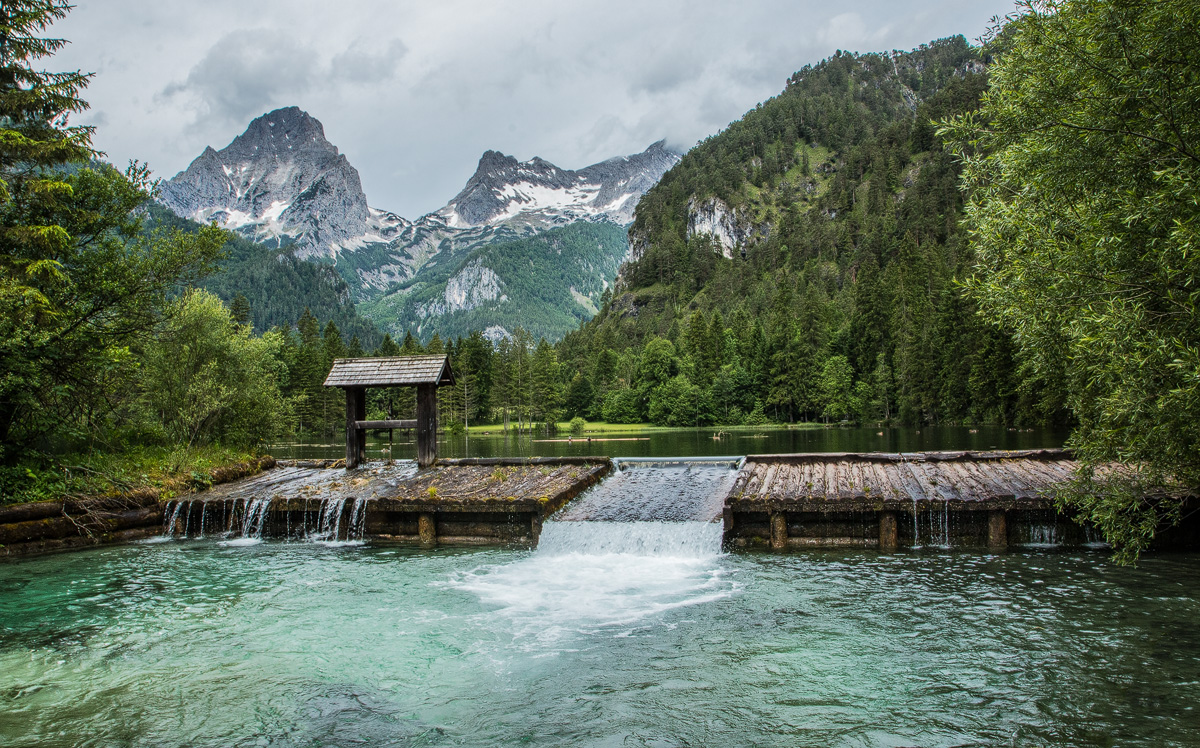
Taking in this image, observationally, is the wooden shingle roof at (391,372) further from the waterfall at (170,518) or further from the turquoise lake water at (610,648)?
the turquoise lake water at (610,648)

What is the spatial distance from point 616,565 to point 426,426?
34.1ft

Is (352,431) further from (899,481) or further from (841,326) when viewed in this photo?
(841,326)

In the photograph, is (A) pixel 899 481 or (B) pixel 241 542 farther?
(B) pixel 241 542

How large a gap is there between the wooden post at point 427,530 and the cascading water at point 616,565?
9.61 ft

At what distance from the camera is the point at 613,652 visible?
9.26m

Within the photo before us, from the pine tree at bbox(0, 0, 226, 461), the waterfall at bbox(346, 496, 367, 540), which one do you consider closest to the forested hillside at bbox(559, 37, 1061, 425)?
the waterfall at bbox(346, 496, 367, 540)

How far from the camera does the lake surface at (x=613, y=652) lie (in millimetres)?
6914

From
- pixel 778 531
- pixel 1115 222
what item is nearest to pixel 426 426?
pixel 778 531

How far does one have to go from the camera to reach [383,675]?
862 cm

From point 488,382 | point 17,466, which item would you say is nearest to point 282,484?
point 17,466

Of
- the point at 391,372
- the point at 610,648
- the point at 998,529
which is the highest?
the point at 391,372

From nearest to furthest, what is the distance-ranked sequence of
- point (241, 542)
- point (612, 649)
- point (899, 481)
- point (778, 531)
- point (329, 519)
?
point (612, 649) → point (778, 531) → point (899, 481) → point (241, 542) → point (329, 519)

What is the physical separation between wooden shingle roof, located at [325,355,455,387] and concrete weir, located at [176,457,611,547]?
9.96ft

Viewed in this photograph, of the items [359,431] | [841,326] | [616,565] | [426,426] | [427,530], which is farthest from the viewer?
[841,326]
